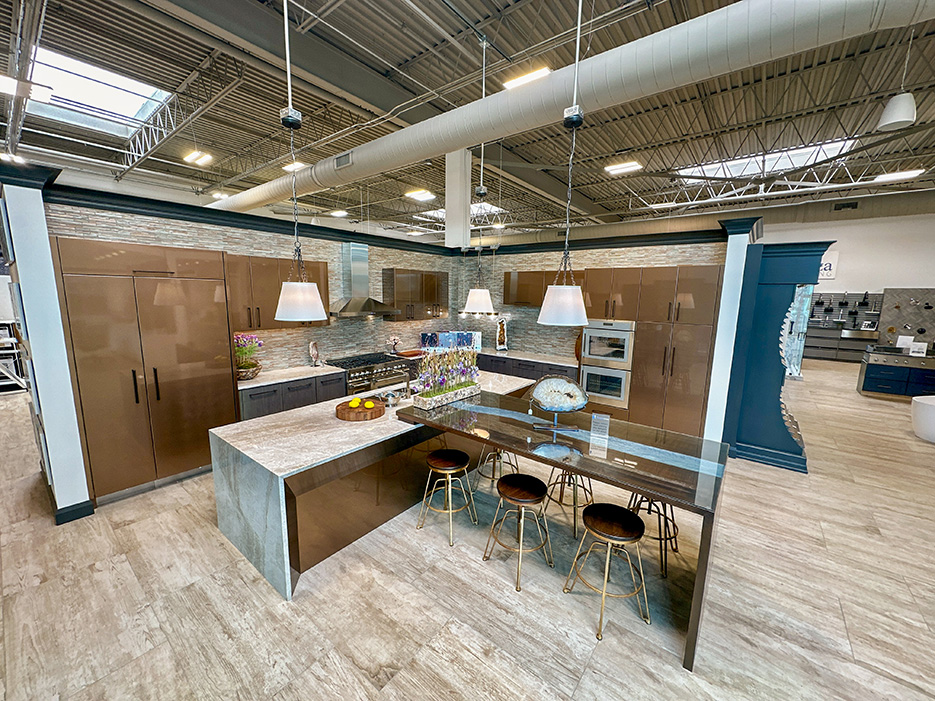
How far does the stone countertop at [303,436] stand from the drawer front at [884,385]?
9.17m

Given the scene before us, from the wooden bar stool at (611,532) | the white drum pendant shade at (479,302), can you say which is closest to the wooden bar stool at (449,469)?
the wooden bar stool at (611,532)

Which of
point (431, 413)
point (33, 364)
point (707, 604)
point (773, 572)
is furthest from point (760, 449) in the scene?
point (33, 364)

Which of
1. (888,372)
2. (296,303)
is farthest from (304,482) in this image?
(888,372)

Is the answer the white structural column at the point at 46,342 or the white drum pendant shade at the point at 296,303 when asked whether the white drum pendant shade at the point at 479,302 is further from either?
the white structural column at the point at 46,342

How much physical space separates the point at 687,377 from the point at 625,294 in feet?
4.21

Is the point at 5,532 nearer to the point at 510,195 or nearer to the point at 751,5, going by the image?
the point at 751,5

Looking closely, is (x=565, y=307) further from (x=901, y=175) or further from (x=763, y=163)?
(x=901, y=175)

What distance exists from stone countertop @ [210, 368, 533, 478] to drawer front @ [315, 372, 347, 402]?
5.16ft

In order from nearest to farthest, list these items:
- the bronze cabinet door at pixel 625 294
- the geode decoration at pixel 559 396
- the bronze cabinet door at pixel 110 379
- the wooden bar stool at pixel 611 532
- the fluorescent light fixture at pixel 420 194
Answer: the wooden bar stool at pixel 611 532, the geode decoration at pixel 559 396, the bronze cabinet door at pixel 110 379, the bronze cabinet door at pixel 625 294, the fluorescent light fixture at pixel 420 194

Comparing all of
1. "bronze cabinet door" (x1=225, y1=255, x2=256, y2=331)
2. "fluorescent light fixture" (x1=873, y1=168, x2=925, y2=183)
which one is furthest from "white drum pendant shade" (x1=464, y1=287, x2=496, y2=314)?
"fluorescent light fixture" (x1=873, y1=168, x2=925, y2=183)

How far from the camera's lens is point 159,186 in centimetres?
651

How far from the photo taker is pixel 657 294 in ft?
14.5

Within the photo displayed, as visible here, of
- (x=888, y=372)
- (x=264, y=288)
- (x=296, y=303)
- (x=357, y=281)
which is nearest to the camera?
(x=296, y=303)

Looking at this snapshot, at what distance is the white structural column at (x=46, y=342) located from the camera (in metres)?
2.57
